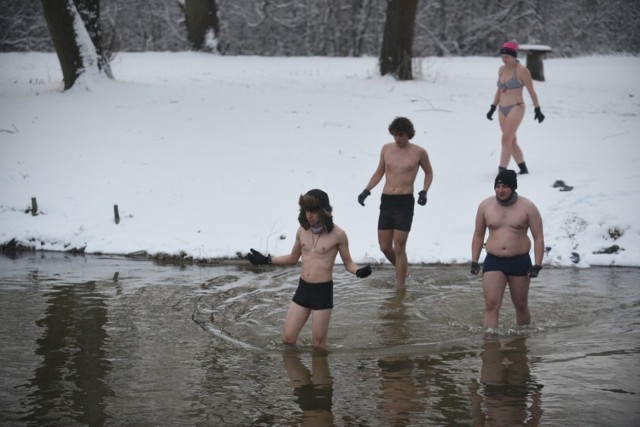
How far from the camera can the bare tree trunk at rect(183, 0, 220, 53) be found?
27.5 m

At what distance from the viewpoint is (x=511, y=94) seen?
43.2ft

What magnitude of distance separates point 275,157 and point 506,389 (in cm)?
954

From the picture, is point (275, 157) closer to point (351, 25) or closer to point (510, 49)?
point (510, 49)

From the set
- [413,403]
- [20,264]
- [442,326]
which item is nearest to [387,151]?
[442,326]

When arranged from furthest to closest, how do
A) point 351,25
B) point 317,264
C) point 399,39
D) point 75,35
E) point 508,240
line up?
point 351,25 < point 399,39 < point 75,35 < point 508,240 < point 317,264

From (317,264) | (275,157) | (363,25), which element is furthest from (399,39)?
(363,25)

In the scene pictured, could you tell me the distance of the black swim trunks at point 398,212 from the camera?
9.93m

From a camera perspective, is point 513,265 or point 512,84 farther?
point 512,84

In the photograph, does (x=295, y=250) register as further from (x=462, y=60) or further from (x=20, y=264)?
(x=462, y=60)

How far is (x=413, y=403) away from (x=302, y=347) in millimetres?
1748

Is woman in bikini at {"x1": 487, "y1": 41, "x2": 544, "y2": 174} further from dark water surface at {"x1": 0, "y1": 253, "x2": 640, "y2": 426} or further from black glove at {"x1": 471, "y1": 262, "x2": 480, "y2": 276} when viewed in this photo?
black glove at {"x1": 471, "y1": 262, "x2": 480, "y2": 276}

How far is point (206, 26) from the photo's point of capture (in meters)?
27.6

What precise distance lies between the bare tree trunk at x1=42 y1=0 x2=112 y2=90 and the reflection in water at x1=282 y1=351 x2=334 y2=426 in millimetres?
13213

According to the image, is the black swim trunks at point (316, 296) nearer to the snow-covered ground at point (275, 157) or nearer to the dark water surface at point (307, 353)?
the dark water surface at point (307, 353)
